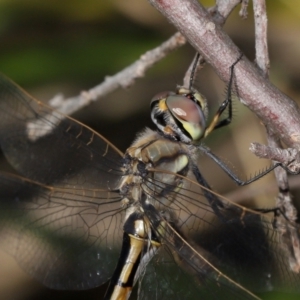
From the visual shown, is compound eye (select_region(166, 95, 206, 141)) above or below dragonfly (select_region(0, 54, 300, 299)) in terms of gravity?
above

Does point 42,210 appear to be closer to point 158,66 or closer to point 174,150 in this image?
point 174,150

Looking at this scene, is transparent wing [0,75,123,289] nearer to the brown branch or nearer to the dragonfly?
the dragonfly

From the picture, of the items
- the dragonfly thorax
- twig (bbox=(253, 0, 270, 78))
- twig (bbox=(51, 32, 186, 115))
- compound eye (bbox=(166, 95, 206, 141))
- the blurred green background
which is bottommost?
the dragonfly thorax

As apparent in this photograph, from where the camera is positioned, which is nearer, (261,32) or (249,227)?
(261,32)

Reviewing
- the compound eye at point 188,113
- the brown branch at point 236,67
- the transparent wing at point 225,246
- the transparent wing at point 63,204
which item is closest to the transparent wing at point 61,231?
the transparent wing at point 63,204

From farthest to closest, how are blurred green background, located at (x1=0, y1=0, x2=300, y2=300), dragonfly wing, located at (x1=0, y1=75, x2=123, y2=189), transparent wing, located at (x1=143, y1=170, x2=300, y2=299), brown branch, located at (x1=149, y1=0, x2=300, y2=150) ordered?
blurred green background, located at (x1=0, y1=0, x2=300, y2=300)
dragonfly wing, located at (x1=0, y1=75, x2=123, y2=189)
transparent wing, located at (x1=143, y1=170, x2=300, y2=299)
brown branch, located at (x1=149, y1=0, x2=300, y2=150)

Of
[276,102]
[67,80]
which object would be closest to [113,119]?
[67,80]

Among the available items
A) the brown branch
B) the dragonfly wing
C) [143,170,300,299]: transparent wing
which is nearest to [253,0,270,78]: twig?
the brown branch

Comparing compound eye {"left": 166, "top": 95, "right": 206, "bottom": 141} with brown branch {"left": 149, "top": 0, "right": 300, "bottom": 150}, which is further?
compound eye {"left": 166, "top": 95, "right": 206, "bottom": 141}
